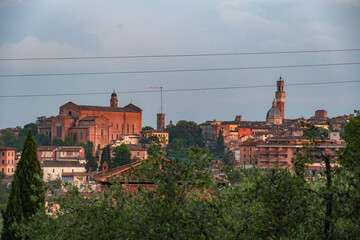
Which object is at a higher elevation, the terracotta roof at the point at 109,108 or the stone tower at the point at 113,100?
the stone tower at the point at 113,100

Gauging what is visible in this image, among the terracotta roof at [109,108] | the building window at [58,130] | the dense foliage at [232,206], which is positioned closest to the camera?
the dense foliage at [232,206]

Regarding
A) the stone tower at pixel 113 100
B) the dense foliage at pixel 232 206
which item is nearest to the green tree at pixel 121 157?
the stone tower at pixel 113 100

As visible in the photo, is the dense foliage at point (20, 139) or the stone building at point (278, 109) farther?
the stone building at point (278, 109)

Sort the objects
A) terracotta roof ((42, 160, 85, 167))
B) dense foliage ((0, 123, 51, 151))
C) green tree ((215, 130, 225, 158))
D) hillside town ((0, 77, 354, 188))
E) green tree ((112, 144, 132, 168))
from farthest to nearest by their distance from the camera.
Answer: green tree ((215, 130, 225, 158)) → dense foliage ((0, 123, 51, 151)) → hillside town ((0, 77, 354, 188)) → green tree ((112, 144, 132, 168)) → terracotta roof ((42, 160, 85, 167))

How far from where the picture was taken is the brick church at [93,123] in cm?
7712

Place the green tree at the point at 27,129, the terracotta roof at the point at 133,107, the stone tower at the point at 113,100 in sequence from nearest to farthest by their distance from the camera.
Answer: the green tree at the point at 27,129 < the terracotta roof at the point at 133,107 < the stone tower at the point at 113,100

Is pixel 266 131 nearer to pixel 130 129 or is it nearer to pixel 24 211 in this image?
pixel 130 129

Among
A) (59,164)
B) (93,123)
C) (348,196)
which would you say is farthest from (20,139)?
(348,196)

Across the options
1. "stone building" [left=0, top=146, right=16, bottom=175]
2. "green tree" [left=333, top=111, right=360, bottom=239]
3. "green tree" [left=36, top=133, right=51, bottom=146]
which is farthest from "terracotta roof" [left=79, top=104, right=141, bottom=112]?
"green tree" [left=333, top=111, right=360, bottom=239]

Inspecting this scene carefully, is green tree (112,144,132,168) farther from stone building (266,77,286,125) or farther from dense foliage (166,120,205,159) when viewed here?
stone building (266,77,286,125)

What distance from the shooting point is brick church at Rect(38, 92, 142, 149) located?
7712cm

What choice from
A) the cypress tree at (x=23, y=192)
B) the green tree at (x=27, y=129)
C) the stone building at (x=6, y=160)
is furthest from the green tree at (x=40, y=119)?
the cypress tree at (x=23, y=192)

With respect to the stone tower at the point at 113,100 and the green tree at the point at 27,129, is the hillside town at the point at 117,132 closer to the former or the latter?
the stone tower at the point at 113,100

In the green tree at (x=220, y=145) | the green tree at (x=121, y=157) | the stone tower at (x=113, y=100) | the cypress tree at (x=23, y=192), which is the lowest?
the cypress tree at (x=23, y=192)
